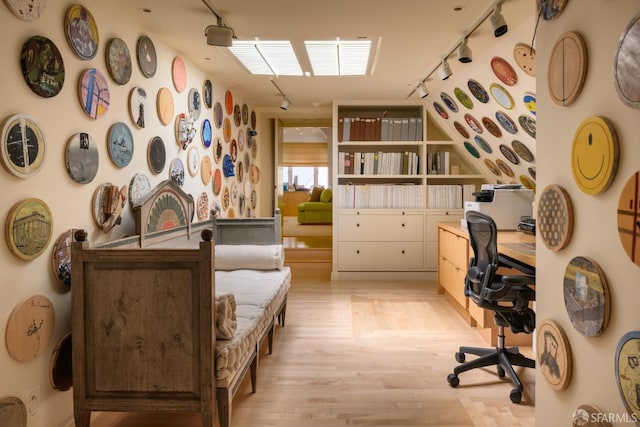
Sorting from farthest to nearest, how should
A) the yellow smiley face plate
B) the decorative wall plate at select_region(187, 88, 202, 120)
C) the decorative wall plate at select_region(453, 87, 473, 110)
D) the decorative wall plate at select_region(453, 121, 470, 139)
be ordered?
1. the decorative wall plate at select_region(453, 121, 470, 139)
2. the decorative wall plate at select_region(453, 87, 473, 110)
3. the decorative wall plate at select_region(187, 88, 202, 120)
4. the yellow smiley face plate

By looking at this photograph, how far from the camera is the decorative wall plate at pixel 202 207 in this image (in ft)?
12.6

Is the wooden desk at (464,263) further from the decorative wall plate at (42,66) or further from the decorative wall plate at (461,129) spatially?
the decorative wall plate at (42,66)

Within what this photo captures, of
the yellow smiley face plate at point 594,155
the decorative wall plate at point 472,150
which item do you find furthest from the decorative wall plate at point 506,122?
the yellow smiley face plate at point 594,155

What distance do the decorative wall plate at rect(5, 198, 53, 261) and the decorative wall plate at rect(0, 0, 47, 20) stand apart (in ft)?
2.49

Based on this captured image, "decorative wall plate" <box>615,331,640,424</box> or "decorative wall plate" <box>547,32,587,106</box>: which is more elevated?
"decorative wall plate" <box>547,32,587,106</box>

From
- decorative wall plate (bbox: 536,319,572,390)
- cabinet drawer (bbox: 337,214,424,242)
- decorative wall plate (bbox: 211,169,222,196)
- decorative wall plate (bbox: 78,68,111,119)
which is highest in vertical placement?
decorative wall plate (bbox: 78,68,111,119)

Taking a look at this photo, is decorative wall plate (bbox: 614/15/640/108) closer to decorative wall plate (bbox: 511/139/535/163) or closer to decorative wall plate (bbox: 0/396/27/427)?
decorative wall plate (bbox: 0/396/27/427)

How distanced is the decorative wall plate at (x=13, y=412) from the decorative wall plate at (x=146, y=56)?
1.97m

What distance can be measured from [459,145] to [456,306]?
7.16 feet

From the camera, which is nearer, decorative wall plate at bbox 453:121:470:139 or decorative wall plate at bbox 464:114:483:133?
decorative wall plate at bbox 464:114:483:133

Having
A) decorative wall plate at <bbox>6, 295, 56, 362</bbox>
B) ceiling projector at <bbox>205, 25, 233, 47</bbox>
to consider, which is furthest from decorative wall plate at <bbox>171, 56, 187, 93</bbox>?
decorative wall plate at <bbox>6, 295, 56, 362</bbox>

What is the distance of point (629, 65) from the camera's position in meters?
1.20

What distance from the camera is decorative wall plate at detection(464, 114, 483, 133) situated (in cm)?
435

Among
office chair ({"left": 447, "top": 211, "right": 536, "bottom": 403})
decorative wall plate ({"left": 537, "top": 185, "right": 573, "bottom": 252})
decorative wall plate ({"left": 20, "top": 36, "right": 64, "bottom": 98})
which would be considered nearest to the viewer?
decorative wall plate ({"left": 537, "top": 185, "right": 573, "bottom": 252})
